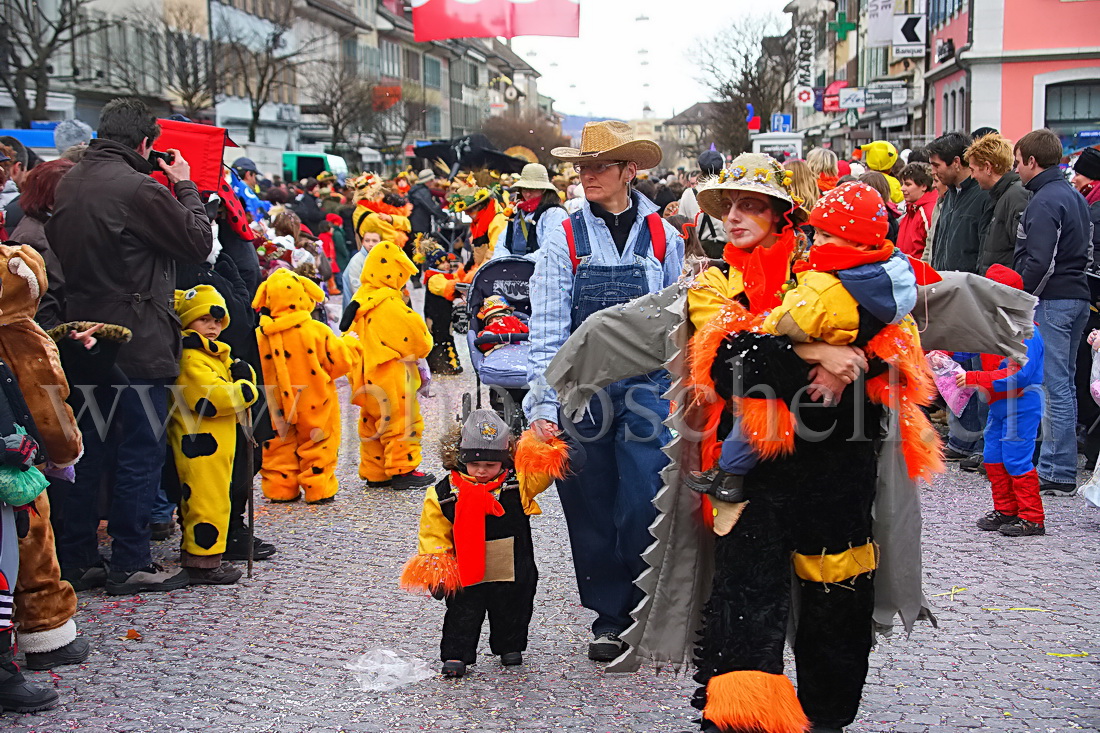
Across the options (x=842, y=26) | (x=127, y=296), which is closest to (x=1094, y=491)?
(x=127, y=296)

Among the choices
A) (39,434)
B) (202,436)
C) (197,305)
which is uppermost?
(197,305)

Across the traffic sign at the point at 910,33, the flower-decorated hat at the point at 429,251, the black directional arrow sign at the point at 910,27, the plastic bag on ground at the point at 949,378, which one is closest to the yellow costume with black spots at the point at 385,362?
the flower-decorated hat at the point at 429,251

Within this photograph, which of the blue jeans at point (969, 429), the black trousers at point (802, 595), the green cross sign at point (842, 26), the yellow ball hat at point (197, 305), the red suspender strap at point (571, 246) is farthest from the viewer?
the green cross sign at point (842, 26)

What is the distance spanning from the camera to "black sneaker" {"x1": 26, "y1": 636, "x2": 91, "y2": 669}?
16.3ft

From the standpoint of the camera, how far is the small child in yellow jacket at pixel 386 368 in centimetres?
855

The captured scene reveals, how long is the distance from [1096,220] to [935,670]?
17.0ft

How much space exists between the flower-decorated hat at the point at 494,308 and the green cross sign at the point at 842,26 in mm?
45953

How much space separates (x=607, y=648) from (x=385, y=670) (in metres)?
0.94

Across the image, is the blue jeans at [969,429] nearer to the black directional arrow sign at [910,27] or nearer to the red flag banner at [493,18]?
the red flag banner at [493,18]

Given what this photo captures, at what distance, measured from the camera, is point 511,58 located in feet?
410

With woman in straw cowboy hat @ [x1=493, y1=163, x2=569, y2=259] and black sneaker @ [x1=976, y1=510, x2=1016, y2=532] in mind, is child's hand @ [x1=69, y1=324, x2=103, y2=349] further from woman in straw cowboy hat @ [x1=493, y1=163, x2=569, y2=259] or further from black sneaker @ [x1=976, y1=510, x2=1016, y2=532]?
black sneaker @ [x1=976, y1=510, x2=1016, y2=532]

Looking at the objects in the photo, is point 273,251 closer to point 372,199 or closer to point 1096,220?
point 372,199

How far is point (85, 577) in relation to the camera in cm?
616

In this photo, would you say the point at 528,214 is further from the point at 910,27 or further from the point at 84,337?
the point at 910,27
